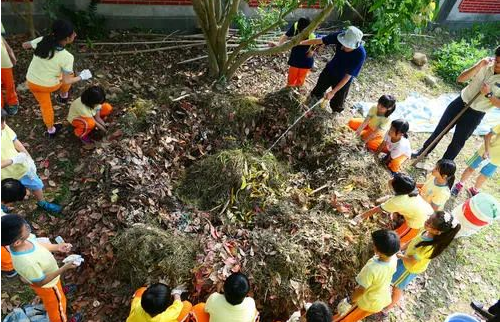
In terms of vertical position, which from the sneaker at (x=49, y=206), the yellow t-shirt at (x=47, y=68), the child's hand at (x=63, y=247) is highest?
the yellow t-shirt at (x=47, y=68)

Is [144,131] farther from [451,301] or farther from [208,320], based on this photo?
[451,301]

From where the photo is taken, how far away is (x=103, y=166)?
5289 mm

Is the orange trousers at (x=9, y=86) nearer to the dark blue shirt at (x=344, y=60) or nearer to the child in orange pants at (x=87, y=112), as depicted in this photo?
the child in orange pants at (x=87, y=112)

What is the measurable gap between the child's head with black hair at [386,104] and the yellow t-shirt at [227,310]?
333 cm

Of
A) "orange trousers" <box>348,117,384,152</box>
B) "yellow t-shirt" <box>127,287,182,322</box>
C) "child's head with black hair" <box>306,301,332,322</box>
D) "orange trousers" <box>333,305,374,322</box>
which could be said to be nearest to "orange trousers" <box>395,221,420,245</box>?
"orange trousers" <box>333,305,374,322</box>

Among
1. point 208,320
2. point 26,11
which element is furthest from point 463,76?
point 26,11

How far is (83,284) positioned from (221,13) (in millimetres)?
4350

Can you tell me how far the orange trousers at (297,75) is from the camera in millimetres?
6887

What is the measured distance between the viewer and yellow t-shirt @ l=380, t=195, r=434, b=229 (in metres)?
4.96

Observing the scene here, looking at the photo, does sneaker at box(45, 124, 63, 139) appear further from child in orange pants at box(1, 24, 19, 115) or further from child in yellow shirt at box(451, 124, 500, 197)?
child in yellow shirt at box(451, 124, 500, 197)

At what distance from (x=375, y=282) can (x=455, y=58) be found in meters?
6.36

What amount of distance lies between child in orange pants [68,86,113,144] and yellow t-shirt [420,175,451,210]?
415 centimetres

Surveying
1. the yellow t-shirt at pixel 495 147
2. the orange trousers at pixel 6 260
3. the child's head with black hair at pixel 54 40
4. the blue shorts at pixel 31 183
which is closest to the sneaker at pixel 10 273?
the orange trousers at pixel 6 260

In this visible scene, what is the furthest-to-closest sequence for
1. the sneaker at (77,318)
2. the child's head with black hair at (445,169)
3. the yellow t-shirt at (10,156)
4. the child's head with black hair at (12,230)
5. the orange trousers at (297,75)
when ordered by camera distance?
the orange trousers at (297,75)
the child's head with black hair at (445,169)
the yellow t-shirt at (10,156)
the sneaker at (77,318)
the child's head with black hair at (12,230)
